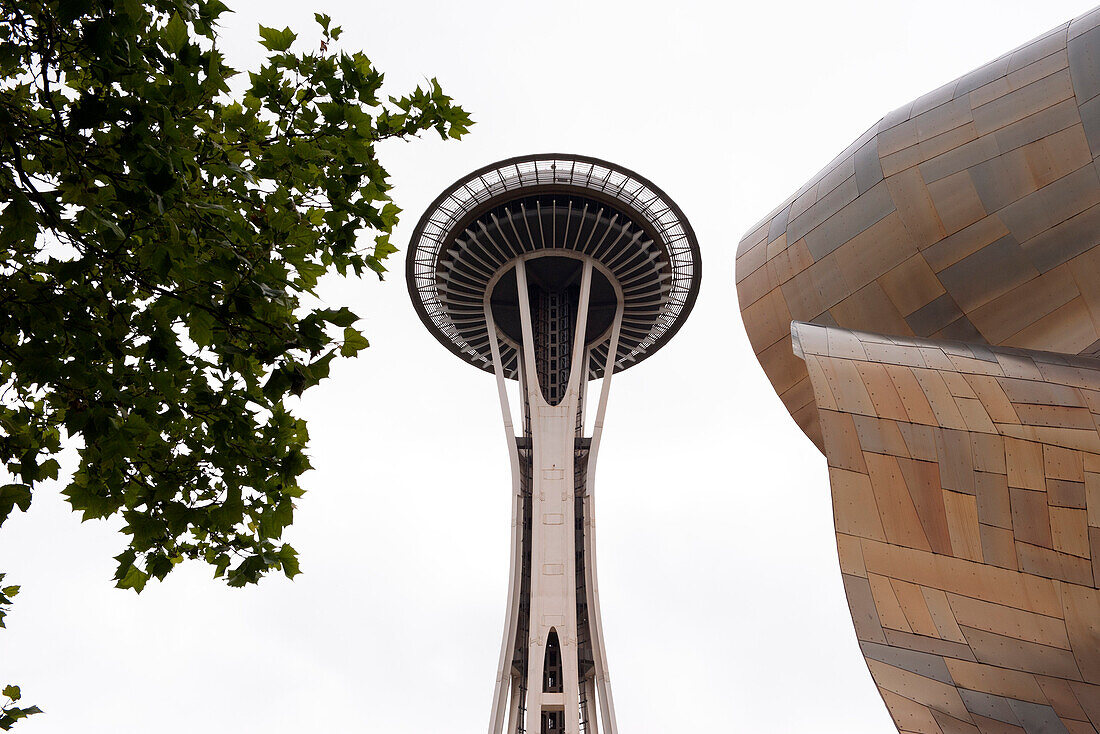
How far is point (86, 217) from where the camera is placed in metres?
5.13

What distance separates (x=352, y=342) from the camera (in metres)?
5.39

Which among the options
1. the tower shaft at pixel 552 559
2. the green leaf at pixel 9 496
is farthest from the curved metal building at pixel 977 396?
the tower shaft at pixel 552 559

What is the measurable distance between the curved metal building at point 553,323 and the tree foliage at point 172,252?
32669mm

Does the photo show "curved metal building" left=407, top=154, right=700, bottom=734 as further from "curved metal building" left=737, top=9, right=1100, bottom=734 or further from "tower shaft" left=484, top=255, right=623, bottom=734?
"curved metal building" left=737, top=9, right=1100, bottom=734

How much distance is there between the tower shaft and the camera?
36.9 meters

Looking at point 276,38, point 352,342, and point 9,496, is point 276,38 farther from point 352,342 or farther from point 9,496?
point 9,496

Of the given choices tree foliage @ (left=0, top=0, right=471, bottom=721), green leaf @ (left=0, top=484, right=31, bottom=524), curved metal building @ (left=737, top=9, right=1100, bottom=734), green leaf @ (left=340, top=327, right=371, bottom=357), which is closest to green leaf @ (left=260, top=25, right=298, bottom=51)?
tree foliage @ (left=0, top=0, right=471, bottom=721)

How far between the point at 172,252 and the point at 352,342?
117cm

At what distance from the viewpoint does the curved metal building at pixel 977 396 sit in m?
12.0

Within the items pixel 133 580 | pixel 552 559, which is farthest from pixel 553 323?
pixel 133 580

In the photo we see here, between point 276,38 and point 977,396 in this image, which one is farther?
point 977,396

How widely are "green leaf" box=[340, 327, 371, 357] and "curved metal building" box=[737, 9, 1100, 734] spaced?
9.29 metres

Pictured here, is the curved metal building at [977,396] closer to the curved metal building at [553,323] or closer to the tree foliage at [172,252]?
the tree foliage at [172,252]

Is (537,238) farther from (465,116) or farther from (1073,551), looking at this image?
(465,116)
